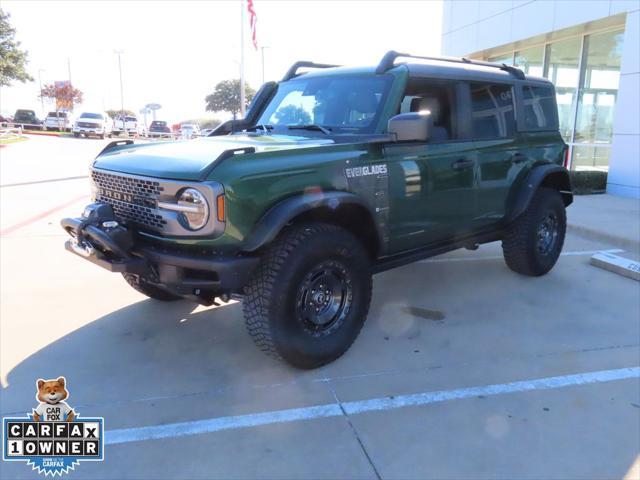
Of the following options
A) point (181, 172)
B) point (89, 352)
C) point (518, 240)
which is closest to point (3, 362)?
point (89, 352)

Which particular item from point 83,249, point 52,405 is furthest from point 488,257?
point 52,405

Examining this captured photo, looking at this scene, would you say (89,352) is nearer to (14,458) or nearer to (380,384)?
(14,458)

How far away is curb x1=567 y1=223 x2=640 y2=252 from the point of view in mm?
6703

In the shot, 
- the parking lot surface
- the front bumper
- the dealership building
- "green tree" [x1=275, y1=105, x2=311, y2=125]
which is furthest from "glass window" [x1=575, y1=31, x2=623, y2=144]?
the front bumper

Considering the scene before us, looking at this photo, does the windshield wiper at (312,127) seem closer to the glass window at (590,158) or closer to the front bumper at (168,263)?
the front bumper at (168,263)

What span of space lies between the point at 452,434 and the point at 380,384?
2.04 feet

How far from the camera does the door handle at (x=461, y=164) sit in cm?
427

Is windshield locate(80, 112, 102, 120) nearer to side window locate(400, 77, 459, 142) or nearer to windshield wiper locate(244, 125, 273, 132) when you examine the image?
windshield wiper locate(244, 125, 273, 132)

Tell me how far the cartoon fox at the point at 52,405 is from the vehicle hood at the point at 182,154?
1314 mm

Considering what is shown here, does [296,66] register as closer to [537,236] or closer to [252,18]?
[537,236]

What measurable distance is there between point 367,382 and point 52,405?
1.84 meters

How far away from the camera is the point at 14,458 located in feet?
8.56

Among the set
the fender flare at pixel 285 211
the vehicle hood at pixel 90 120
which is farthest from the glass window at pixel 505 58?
the vehicle hood at pixel 90 120

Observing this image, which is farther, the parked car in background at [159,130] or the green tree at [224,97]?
the green tree at [224,97]
